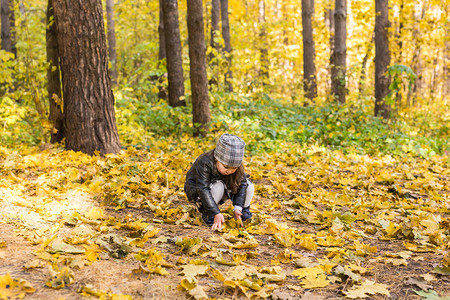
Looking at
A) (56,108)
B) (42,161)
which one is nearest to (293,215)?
(42,161)

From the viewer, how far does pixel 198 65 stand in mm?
8211

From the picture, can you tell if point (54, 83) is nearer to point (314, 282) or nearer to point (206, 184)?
point (206, 184)

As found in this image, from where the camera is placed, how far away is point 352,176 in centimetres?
598

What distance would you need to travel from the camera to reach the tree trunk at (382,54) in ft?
34.8

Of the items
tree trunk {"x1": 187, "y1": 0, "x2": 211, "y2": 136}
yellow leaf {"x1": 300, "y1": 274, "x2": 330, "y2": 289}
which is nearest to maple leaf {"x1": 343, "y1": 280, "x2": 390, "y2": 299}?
yellow leaf {"x1": 300, "y1": 274, "x2": 330, "y2": 289}

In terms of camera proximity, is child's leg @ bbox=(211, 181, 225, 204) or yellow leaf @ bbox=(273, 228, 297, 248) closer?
yellow leaf @ bbox=(273, 228, 297, 248)

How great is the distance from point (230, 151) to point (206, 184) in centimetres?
48

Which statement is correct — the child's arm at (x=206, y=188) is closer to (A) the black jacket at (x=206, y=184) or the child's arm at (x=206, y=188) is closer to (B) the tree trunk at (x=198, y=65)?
(A) the black jacket at (x=206, y=184)

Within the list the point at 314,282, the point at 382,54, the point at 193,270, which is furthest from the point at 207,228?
the point at 382,54

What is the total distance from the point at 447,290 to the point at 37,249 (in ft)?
8.75

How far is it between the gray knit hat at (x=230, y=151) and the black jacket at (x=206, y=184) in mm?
263

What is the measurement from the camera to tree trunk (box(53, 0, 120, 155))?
5.29 meters

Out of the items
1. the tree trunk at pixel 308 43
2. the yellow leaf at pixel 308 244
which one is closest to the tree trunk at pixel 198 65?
the yellow leaf at pixel 308 244

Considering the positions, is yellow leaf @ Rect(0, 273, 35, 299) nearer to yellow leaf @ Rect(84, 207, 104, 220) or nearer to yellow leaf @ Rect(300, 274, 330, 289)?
yellow leaf @ Rect(84, 207, 104, 220)
